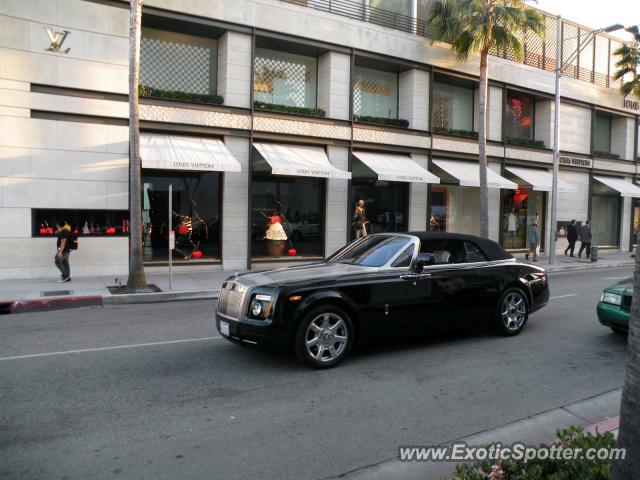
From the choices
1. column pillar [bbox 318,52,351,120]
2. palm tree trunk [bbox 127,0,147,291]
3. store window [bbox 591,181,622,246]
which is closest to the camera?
palm tree trunk [bbox 127,0,147,291]

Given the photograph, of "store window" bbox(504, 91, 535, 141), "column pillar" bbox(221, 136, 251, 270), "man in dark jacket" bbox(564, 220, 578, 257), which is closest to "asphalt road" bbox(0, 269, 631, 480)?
"column pillar" bbox(221, 136, 251, 270)

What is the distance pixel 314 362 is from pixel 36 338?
468 centimetres

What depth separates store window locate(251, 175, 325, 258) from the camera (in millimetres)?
18031

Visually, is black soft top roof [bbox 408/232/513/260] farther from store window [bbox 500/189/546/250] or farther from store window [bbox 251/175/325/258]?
store window [bbox 500/189/546/250]

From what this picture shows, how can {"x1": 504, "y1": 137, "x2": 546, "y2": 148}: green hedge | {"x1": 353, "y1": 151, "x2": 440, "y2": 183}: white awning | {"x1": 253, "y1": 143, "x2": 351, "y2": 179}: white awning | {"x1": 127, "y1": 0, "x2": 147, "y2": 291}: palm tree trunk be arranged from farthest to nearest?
{"x1": 504, "y1": 137, "x2": 546, "y2": 148}: green hedge < {"x1": 353, "y1": 151, "x2": 440, "y2": 183}: white awning < {"x1": 253, "y1": 143, "x2": 351, "y2": 179}: white awning < {"x1": 127, "y1": 0, "x2": 147, "y2": 291}: palm tree trunk

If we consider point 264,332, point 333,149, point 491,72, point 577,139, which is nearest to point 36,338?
point 264,332

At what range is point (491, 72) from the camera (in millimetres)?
23234

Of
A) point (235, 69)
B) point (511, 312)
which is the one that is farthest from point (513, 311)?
point (235, 69)

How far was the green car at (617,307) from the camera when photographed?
293 inches

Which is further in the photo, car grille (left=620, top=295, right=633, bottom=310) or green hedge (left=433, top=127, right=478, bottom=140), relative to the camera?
green hedge (left=433, top=127, right=478, bottom=140)

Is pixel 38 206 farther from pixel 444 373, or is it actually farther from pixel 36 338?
pixel 444 373

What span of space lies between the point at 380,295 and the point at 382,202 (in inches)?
569

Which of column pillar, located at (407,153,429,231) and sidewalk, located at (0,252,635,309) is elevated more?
column pillar, located at (407,153,429,231)

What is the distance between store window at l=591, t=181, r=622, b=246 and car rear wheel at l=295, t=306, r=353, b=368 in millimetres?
25883
